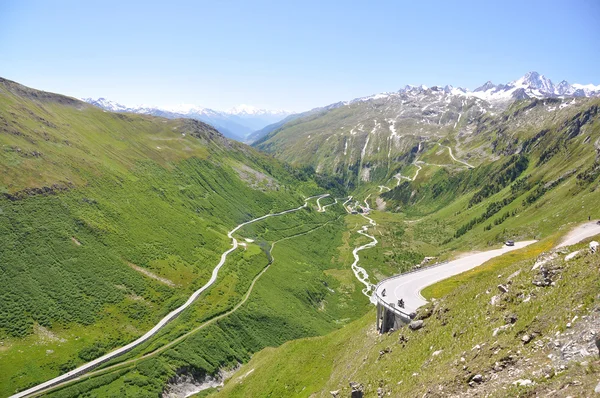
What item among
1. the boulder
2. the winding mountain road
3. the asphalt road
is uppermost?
the boulder

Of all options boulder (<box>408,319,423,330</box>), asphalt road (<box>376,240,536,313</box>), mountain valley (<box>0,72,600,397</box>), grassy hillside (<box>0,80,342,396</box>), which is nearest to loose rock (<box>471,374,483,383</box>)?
mountain valley (<box>0,72,600,397</box>)

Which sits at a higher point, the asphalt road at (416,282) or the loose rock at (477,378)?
the loose rock at (477,378)

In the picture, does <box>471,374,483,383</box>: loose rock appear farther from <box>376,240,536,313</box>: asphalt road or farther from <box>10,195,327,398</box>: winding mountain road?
<box>10,195,327,398</box>: winding mountain road

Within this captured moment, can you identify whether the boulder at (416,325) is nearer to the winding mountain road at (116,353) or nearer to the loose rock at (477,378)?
the loose rock at (477,378)

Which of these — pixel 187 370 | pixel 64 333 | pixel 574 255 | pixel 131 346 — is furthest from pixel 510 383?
pixel 64 333

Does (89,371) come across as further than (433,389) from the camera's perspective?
Yes

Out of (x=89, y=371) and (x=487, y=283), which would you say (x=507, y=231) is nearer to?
(x=487, y=283)

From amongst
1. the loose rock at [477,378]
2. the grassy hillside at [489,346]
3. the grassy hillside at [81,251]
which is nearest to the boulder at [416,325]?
the grassy hillside at [489,346]

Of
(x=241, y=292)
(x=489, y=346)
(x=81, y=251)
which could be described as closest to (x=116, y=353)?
(x=81, y=251)
